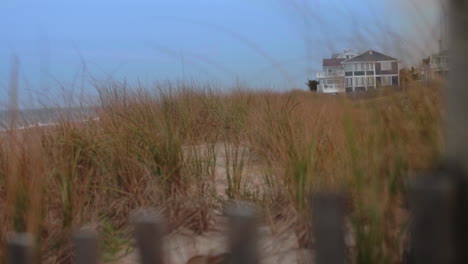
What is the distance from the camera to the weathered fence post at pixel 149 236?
1.43 meters

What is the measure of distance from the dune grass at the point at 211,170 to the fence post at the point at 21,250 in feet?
1.37

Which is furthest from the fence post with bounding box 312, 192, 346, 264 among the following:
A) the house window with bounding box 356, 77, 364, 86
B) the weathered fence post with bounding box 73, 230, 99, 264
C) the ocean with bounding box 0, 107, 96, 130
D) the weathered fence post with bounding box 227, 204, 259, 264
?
the ocean with bounding box 0, 107, 96, 130

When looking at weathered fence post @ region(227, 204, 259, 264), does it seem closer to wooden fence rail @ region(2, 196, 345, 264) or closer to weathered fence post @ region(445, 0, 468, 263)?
wooden fence rail @ region(2, 196, 345, 264)

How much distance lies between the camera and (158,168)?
2.75m

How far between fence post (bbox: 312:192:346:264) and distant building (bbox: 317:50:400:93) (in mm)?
1172

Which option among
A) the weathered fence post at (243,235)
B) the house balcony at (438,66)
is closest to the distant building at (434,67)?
the house balcony at (438,66)

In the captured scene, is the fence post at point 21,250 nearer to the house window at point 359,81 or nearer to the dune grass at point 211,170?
the dune grass at point 211,170

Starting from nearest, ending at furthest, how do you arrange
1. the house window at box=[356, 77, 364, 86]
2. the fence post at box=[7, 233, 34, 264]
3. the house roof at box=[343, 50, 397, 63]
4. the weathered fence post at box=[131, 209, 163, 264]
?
the weathered fence post at box=[131, 209, 163, 264]
the fence post at box=[7, 233, 34, 264]
the house roof at box=[343, 50, 397, 63]
the house window at box=[356, 77, 364, 86]

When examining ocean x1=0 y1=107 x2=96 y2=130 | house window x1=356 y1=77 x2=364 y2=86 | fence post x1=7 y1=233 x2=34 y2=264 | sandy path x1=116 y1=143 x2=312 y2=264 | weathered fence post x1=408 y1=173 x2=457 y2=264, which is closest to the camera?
weathered fence post x1=408 y1=173 x2=457 y2=264

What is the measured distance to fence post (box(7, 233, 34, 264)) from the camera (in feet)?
5.11

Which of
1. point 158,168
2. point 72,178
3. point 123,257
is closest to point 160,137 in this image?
point 158,168

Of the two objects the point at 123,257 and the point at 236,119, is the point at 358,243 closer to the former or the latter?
the point at 123,257

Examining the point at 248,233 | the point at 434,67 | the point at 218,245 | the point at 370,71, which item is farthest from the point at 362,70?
the point at 248,233

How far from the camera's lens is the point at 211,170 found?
9.47 ft
